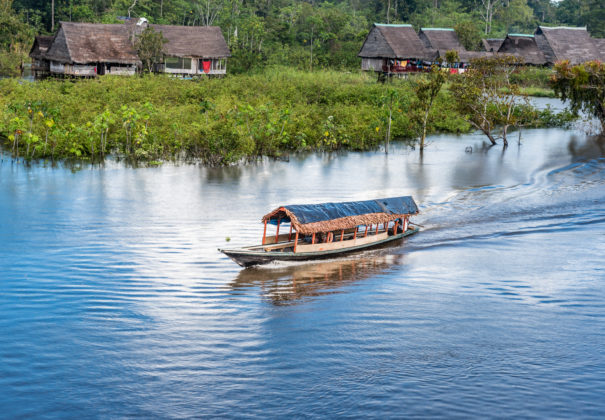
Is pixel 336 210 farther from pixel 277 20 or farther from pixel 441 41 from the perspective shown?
pixel 277 20

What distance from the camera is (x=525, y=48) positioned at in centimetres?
5328

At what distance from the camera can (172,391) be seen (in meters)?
9.21

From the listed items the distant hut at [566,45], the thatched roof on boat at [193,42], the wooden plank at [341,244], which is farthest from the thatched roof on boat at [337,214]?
the distant hut at [566,45]

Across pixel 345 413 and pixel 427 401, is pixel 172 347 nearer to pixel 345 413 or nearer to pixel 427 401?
pixel 345 413

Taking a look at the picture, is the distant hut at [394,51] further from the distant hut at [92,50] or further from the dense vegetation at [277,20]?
the distant hut at [92,50]

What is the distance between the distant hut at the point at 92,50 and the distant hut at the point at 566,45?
3175 cm

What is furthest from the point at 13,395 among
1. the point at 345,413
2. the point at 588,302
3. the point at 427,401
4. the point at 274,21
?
the point at 274,21

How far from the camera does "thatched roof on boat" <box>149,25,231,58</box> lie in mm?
43562

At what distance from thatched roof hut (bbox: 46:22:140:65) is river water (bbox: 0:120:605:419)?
74.3 ft

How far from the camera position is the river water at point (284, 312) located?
363 inches

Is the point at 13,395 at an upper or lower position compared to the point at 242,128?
lower

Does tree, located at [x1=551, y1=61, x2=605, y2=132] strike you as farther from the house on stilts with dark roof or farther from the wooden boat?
the house on stilts with dark roof

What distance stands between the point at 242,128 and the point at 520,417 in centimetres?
1776

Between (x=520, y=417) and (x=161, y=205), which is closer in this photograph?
(x=520, y=417)
